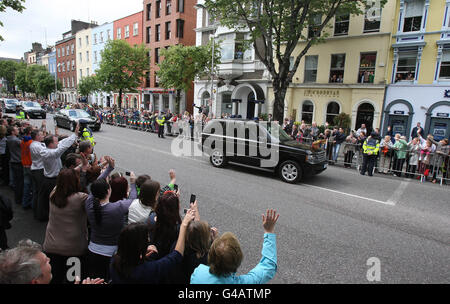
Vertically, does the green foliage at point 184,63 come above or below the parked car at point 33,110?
above

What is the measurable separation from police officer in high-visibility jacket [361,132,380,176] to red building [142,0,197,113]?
25086 mm

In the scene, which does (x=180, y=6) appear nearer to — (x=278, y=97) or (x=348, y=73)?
(x=348, y=73)

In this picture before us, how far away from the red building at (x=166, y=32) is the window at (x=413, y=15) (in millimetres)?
23324

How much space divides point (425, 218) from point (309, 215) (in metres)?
2.78

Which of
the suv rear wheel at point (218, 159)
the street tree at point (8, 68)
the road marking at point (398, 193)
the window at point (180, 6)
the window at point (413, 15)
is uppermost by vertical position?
the window at point (180, 6)

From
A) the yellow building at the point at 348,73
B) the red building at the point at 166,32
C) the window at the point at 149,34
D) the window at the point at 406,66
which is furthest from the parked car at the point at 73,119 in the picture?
the window at the point at 149,34

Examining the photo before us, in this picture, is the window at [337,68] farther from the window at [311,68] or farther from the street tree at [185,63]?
the street tree at [185,63]

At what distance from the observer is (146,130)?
72.4 ft

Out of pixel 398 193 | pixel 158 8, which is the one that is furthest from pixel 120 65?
pixel 398 193

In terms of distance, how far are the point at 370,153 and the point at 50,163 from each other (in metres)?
10.6

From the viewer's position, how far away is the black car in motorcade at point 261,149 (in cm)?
884

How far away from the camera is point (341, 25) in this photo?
1955cm
